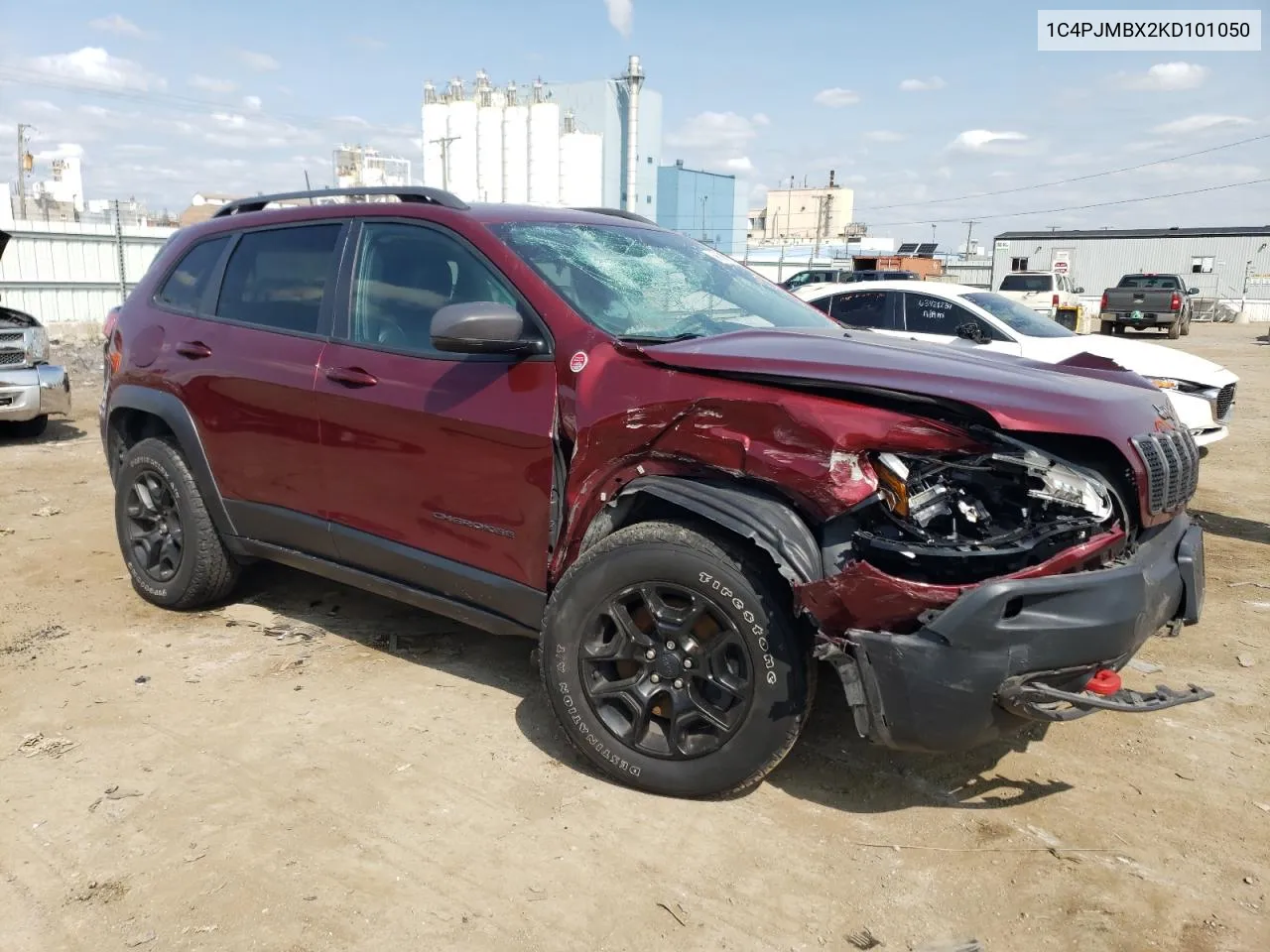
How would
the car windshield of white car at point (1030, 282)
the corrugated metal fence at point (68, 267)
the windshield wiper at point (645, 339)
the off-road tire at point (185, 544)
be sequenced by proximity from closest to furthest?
the windshield wiper at point (645, 339)
the off-road tire at point (185, 544)
the corrugated metal fence at point (68, 267)
the car windshield of white car at point (1030, 282)

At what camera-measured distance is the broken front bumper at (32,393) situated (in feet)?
29.8

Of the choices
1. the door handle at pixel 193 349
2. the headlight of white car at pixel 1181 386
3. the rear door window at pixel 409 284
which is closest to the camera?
the rear door window at pixel 409 284

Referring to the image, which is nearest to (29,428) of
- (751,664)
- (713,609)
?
(713,609)

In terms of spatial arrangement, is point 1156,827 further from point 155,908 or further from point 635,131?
point 635,131

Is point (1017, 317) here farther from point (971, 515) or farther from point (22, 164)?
point (22, 164)

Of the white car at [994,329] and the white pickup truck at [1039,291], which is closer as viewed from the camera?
the white car at [994,329]

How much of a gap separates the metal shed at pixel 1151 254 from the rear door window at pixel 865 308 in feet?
135

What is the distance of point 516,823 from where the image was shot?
2896mm

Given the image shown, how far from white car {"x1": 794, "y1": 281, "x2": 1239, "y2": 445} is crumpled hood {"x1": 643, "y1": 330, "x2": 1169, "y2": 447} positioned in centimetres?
540

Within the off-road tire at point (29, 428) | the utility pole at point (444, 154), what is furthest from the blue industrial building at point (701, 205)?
the off-road tire at point (29, 428)

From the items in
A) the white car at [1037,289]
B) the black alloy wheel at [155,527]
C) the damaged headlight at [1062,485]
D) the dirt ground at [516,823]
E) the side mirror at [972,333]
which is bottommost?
the dirt ground at [516,823]

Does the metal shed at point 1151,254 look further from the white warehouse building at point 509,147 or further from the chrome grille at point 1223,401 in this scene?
the chrome grille at point 1223,401

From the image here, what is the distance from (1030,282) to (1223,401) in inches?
721

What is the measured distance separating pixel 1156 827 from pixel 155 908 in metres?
2.87
